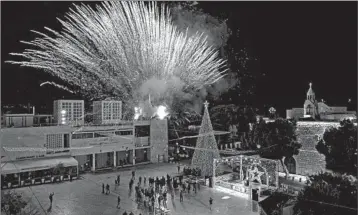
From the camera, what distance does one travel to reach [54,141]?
106ft

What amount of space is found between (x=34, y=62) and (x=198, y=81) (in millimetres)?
17392

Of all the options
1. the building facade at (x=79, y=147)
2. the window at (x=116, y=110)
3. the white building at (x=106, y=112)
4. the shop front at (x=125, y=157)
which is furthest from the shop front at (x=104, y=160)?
the window at (x=116, y=110)

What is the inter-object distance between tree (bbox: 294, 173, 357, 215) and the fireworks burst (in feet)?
59.0

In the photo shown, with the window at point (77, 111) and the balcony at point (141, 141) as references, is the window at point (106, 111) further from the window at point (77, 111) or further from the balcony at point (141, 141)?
the balcony at point (141, 141)

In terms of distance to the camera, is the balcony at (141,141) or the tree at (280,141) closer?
the tree at (280,141)

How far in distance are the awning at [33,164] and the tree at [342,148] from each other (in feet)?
70.3

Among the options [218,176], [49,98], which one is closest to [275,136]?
[218,176]

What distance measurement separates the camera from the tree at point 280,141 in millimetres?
32062

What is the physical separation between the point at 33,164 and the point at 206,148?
47.7ft

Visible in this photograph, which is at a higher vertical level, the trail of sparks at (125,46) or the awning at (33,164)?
the trail of sparks at (125,46)

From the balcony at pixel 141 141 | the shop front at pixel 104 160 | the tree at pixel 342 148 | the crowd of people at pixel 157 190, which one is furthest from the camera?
the balcony at pixel 141 141

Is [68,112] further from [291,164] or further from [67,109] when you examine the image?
[291,164]

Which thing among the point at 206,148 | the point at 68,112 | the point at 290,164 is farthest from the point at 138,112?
the point at 290,164

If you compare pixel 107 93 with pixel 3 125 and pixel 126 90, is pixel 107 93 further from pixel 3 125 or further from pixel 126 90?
pixel 3 125
